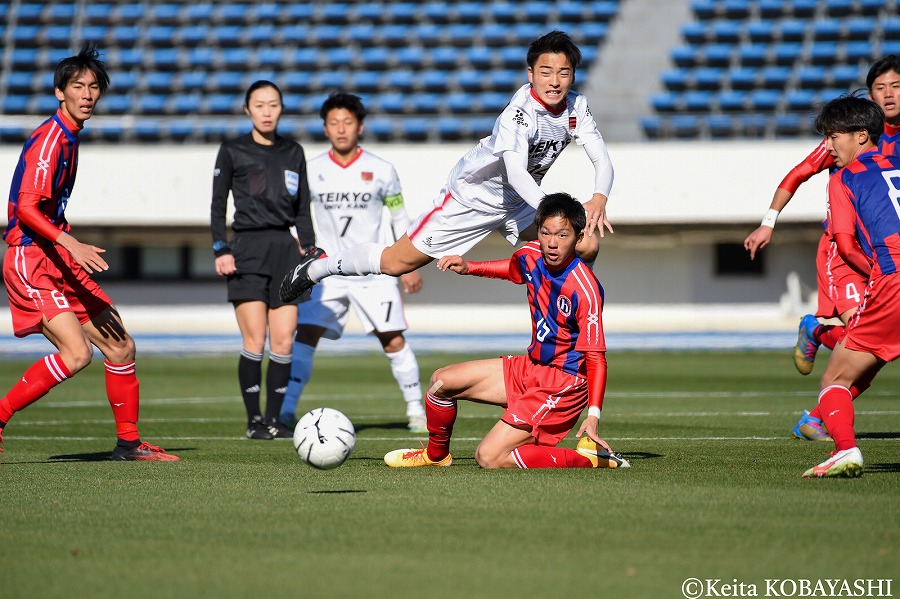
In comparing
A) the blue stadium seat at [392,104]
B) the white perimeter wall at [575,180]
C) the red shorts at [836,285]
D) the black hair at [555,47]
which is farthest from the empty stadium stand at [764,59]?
the black hair at [555,47]

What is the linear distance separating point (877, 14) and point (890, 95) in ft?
67.1

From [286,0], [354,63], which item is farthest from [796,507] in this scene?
[286,0]

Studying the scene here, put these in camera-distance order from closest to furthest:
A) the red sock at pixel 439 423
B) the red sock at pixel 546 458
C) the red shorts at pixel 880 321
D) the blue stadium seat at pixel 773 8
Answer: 1. the red shorts at pixel 880 321
2. the red sock at pixel 546 458
3. the red sock at pixel 439 423
4. the blue stadium seat at pixel 773 8

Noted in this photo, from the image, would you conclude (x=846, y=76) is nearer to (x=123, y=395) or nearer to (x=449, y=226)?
(x=449, y=226)

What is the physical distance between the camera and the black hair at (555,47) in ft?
19.0

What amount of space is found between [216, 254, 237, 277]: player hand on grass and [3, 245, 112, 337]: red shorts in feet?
4.18

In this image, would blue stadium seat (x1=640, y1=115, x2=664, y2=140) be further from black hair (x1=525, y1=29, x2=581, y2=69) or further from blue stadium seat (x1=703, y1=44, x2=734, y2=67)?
black hair (x1=525, y1=29, x2=581, y2=69)

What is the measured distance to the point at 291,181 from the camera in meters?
7.55

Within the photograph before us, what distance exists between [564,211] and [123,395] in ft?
8.75

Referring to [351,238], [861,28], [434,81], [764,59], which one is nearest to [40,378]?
[351,238]

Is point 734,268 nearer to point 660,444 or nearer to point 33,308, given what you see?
point 660,444

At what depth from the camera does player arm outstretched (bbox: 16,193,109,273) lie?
18.5 feet

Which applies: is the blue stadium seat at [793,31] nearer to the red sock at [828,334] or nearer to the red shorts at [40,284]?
the red sock at [828,334]

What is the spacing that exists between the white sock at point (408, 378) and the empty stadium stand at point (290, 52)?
1628 centimetres
